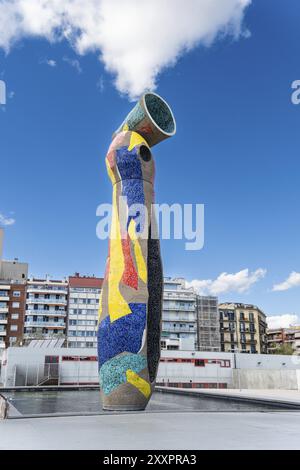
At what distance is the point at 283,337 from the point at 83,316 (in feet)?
166

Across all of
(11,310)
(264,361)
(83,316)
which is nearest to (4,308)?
(11,310)

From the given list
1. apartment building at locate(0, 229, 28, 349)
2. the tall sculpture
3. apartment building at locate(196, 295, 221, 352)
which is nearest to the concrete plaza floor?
the tall sculpture

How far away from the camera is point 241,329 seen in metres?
67.4

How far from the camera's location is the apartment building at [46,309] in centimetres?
5800

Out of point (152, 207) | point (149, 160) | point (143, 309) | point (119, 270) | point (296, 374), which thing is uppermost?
point (149, 160)

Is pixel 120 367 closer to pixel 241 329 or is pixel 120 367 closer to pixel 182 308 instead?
pixel 182 308

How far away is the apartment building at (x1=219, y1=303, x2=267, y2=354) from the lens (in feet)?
217

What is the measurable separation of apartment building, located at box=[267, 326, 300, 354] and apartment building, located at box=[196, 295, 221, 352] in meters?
32.2

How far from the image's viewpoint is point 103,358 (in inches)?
502

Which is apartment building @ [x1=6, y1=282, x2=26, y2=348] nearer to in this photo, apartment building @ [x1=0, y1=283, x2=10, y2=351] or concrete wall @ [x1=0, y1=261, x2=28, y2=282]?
apartment building @ [x1=0, y1=283, x2=10, y2=351]

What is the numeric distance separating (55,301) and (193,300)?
1843cm

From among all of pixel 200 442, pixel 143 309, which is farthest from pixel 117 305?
pixel 200 442

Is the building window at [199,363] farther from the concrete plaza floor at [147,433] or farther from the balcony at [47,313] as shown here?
the balcony at [47,313]
